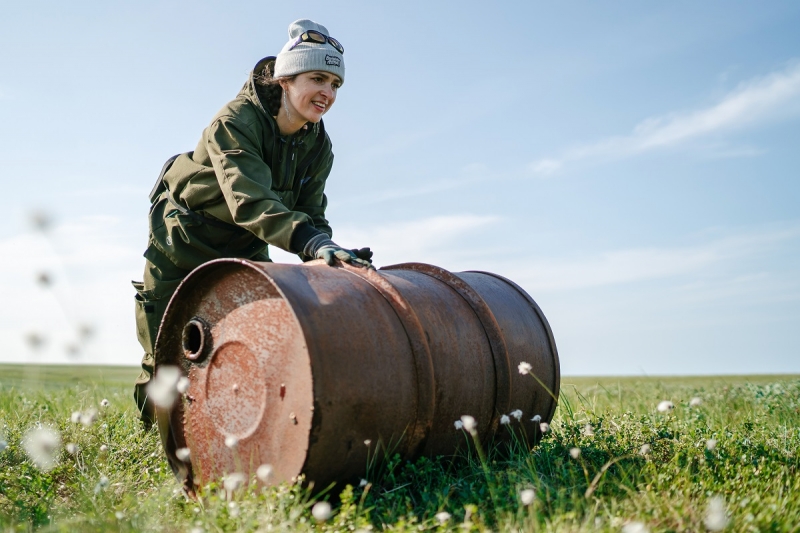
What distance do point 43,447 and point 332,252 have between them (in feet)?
7.44

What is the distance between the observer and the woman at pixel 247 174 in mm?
3848

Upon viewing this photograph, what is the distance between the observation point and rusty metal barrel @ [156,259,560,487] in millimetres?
2713

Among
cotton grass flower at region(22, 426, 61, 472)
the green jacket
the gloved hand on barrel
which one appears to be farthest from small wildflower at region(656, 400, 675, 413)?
cotton grass flower at region(22, 426, 61, 472)

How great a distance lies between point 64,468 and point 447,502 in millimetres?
2396

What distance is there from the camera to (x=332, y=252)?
11.0ft

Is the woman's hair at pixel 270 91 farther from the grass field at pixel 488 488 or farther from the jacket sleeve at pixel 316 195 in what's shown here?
the grass field at pixel 488 488

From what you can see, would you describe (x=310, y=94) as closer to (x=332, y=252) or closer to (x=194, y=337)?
(x=332, y=252)

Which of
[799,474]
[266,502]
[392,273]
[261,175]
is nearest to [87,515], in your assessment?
[266,502]

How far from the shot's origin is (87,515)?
8.98 feet

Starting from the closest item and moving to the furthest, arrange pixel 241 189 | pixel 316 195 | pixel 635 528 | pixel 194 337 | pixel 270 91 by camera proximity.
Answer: pixel 635 528 < pixel 194 337 < pixel 241 189 < pixel 270 91 < pixel 316 195

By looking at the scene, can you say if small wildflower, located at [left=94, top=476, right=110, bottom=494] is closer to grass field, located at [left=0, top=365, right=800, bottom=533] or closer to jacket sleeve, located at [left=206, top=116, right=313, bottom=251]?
grass field, located at [left=0, top=365, right=800, bottom=533]

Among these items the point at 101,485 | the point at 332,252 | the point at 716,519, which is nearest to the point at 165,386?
the point at 101,485

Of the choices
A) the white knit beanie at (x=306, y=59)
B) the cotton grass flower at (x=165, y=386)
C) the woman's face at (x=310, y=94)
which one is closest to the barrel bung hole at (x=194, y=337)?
the cotton grass flower at (x=165, y=386)

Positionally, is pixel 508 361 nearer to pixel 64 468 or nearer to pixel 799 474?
pixel 799 474
